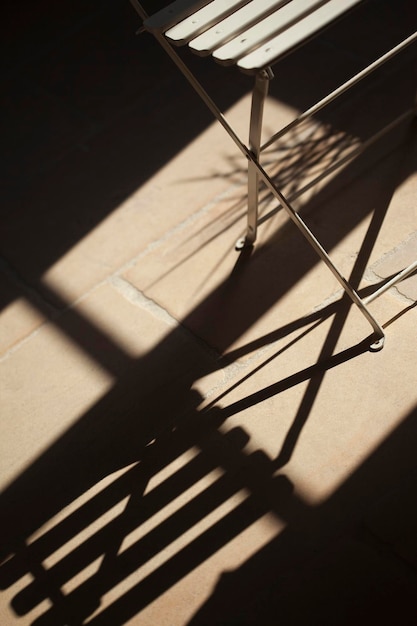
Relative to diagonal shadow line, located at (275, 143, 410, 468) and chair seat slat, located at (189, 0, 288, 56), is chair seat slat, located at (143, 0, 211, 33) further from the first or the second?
diagonal shadow line, located at (275, 143, 410, 468)

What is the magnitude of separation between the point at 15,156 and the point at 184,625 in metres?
1.96

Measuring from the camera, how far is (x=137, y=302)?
230 centimetres

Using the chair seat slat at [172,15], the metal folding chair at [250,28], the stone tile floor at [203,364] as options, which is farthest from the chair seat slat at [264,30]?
the stone tile floor at [203,364]

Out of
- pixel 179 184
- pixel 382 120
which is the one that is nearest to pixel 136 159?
pixel 179 184

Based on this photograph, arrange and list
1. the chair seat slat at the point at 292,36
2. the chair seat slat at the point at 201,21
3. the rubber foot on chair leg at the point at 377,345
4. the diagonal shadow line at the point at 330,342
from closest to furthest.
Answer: the chair seat slat at the point at 292,36 < the chair seat slat at the point at 201,21 < the diagonal shadow line at the point at 330,342 < the rubber foot on chair leg at the point at 377,345

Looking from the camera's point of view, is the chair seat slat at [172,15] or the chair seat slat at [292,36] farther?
the chair seat slat at [172,15]

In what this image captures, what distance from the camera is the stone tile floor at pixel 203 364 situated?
1.70 metres

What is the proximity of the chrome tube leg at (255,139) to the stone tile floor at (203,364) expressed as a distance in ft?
0.23

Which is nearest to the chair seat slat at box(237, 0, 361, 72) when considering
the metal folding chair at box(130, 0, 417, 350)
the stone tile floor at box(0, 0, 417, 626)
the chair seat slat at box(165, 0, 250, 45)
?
the metal folding chair at box(130, 0, 417, 350)

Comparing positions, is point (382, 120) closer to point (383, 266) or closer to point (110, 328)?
point (383, 266)

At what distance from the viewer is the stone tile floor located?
5.57 ft

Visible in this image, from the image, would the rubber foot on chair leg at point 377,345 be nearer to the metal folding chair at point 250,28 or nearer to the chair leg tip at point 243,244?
the metal folding chair at point 250,28

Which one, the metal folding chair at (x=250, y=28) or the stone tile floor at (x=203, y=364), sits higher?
the metal folding chair at (x=250, y=28)

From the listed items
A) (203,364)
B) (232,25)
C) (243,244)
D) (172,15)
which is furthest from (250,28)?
(203,364)
